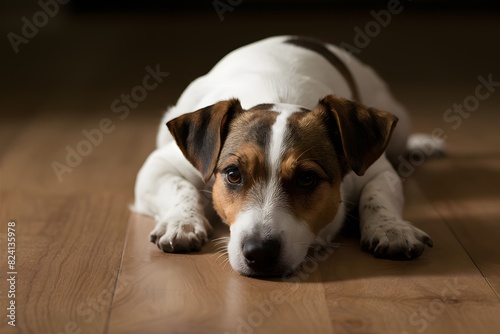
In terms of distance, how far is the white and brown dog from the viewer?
2984mm

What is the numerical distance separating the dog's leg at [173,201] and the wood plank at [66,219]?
0.54 ft

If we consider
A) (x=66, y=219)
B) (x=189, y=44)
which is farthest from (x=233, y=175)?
(x=189, y=44)

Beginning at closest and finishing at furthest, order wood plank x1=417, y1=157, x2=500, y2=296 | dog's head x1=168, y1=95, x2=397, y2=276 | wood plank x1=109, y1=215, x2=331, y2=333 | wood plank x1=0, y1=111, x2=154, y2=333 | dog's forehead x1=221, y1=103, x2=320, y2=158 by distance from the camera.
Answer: wood plank x1=109, y1=215, x2=331, y2=333
wood plank x1=0, y1=111, x2=154, y2=333
dog's head x1=168, y1=95, x2=397, y2=276
dog's forehead x1=221, y1=103, x2=320, y2=158
wood plank x1=417, y1=157, x2=500, y2=296

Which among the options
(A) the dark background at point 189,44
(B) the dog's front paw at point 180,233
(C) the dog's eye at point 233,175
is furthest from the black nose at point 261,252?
(A) the dark background at point 189,44

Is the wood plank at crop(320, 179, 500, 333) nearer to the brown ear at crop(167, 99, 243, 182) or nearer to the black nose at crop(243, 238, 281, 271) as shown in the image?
the black nose at crop(243, 238, 281, 271)

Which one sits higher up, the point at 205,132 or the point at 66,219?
the point at 205,132

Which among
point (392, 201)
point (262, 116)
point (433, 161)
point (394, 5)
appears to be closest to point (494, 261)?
point (392, 201)

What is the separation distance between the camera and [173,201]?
11.5 ft

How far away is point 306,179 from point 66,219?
4.03 feet

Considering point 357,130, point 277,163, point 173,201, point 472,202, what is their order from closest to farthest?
1. point 277,163
2. point 357,130
3. point 173,201
4. point 472,202

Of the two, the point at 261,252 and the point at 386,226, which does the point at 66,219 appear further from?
the point at 386,226

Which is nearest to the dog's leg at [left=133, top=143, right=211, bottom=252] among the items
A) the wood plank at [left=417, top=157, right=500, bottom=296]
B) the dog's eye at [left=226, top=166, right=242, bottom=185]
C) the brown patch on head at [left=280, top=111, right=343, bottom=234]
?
the dog's eye at [left=226, top=166, right=242, bottom=185]

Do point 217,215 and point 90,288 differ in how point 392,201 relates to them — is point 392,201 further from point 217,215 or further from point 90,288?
point 90,288

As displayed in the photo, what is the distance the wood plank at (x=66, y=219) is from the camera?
2.80 m
